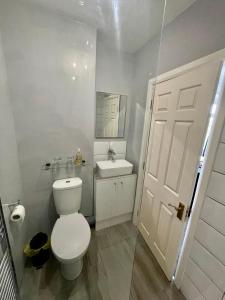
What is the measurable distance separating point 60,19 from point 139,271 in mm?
2576

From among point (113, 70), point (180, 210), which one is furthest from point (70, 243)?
point (113, 70)

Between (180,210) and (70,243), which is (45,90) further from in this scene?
(180,210)

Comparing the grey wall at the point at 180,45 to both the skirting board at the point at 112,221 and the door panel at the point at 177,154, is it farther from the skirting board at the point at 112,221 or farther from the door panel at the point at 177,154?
the skirting board at the point at 112,221

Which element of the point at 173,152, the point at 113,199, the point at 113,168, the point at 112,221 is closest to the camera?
the point at 173,152

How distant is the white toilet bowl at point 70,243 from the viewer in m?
1.07

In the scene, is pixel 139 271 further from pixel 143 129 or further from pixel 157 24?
pixel 157 24

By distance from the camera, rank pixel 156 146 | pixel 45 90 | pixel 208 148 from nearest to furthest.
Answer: pixel 208 148 < pixel 45 90 < pixel 156 146

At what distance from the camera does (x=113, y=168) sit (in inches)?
65.7

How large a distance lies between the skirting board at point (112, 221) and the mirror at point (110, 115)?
1184 mm

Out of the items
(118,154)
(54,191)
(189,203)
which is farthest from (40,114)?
(189,203)

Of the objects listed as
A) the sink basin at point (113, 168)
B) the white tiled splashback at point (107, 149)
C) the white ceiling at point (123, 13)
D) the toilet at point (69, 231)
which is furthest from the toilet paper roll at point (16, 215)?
the white ceiling at point (123, 13)

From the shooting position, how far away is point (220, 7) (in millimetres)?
892

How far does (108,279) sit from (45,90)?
1.94m

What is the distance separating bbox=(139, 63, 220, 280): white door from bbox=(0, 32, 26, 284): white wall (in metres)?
1.33
